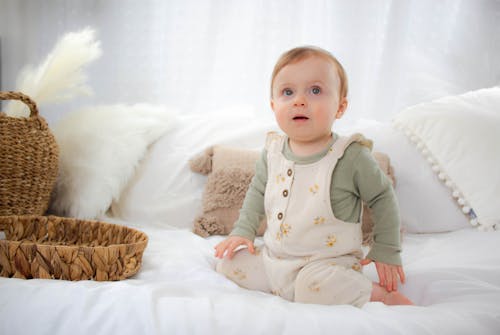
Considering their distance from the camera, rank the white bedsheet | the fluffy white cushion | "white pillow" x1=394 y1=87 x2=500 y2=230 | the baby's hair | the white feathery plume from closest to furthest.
Answer: the white bedsheet → the baby's hair → "white pillow" x1=394 y1=87 x2=500 y2=230 → the fluffy white cushion → the white feathery plume

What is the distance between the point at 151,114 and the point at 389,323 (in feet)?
3.89

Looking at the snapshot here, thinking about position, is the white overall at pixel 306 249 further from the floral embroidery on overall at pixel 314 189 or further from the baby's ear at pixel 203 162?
the baby's ear at pixel 203 162

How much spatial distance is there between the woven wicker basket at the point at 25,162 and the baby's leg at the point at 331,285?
887 millimetres

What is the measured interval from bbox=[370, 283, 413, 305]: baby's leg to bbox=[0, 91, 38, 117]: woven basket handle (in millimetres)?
1074

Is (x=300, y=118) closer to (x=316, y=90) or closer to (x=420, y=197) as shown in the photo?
(x=316, y=90)

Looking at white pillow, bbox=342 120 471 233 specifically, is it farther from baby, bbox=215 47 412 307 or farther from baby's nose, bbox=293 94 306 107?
baby's nose, bbox=293 94 306 107

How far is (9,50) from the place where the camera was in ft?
7.93

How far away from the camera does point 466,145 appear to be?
4.27ft

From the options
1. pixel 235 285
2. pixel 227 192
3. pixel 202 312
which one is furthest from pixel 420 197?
pixel 202 312

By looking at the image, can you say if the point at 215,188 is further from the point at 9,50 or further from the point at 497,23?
the point at 9,50

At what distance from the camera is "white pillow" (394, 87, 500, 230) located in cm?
124

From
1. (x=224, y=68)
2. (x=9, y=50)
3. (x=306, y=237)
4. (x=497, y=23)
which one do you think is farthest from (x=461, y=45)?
(x=9, y=50)

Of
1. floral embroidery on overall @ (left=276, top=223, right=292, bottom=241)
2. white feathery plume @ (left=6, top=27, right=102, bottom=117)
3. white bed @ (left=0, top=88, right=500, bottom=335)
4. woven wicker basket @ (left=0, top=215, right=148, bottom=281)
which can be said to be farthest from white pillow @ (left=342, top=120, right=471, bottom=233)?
white feathery plume @ (left=6, top=27, right=102, bottom=117)

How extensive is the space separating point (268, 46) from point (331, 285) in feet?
4.57
